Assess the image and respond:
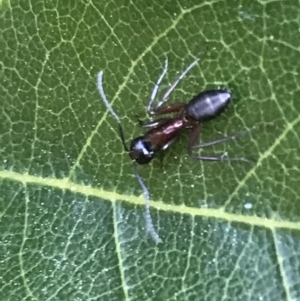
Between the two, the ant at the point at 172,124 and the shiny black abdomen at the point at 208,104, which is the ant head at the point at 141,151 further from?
the shiny black abdomen at the point at 208,104

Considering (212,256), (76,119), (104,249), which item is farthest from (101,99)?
(212,256)

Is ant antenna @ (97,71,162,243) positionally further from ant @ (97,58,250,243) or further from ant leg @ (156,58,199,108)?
ant leg @ (156,58,199,108)

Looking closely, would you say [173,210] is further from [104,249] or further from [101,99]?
[101,99]

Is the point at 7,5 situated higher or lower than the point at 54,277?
higher

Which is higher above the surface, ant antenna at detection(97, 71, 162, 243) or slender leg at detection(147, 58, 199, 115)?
slender leg at detection(147, 58, 199, 115)

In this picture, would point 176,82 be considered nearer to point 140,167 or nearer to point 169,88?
point 169,88

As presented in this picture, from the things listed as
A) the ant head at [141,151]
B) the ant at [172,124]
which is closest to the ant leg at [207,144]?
the ant at [172,124]

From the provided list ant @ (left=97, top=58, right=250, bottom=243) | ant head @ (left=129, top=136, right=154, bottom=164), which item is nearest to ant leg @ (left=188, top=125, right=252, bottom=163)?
ant @ (left=97, top=58, right=250, bottom=243)

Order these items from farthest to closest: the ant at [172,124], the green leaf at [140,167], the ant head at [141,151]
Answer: the ant head at [141,151] < the ant at [172,124] < the green leaf at [140,167]
